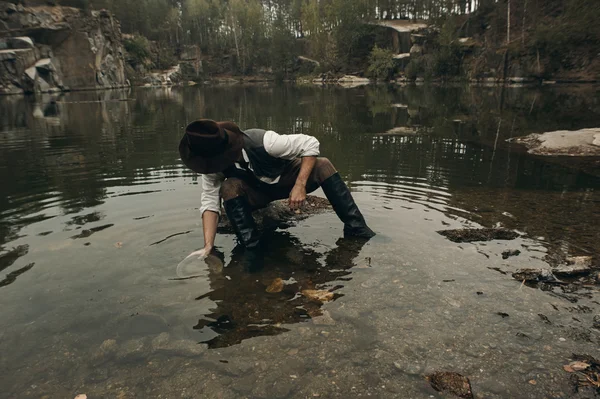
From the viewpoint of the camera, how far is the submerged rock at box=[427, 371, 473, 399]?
105 inches

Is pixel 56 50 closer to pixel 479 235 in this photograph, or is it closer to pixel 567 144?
pixel 567 144

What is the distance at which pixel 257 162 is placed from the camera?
17.5ft

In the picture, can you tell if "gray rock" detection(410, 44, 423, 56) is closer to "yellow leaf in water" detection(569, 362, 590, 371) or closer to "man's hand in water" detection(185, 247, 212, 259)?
"man's hand in water" detection(185, 247, 212, 259)

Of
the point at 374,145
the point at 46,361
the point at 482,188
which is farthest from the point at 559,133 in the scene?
the point at 46,361

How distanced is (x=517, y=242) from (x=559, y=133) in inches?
429

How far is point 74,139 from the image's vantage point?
52.9ft

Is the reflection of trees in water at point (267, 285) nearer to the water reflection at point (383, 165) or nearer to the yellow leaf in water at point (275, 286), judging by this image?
the yellow leaf in water at point (275, 286)

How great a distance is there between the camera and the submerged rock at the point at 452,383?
2.68 metres

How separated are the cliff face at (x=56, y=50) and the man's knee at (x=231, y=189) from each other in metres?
59.6

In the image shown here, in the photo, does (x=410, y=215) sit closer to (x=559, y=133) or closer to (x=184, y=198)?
(x=184, y=198)

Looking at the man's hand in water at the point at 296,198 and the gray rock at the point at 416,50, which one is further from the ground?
the gray rock at the point at 416,50

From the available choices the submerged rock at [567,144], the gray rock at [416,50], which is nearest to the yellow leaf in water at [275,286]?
the submerged rock at [567,144]

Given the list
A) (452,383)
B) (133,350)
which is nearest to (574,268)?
(452,383)

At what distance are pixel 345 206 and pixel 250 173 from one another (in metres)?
1.41
